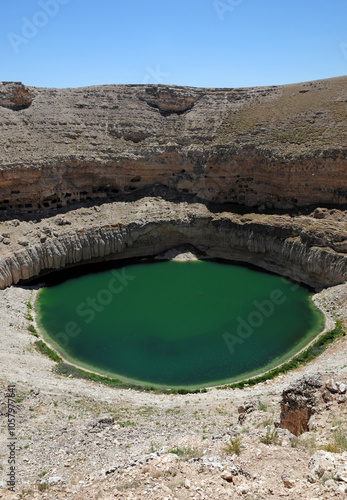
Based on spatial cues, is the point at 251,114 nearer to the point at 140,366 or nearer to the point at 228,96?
the point at 228,96

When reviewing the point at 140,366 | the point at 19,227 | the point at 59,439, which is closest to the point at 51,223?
the point at 19,227

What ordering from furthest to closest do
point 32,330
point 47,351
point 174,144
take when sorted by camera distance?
point 174,144, point 32,330, point 47,351

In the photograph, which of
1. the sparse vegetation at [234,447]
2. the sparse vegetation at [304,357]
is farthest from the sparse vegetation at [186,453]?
the sparse vegetation at [304,357]


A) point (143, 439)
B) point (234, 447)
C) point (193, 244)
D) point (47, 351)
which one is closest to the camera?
point (234, 447)

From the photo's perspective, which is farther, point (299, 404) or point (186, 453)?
point (299, 404)

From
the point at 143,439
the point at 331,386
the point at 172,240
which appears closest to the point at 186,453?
the point at 143,439

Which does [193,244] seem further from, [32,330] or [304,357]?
[304,357]

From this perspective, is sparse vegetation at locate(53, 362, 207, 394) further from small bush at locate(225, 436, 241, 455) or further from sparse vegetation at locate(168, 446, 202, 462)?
small bush at locate(225, 436, 241, 455)

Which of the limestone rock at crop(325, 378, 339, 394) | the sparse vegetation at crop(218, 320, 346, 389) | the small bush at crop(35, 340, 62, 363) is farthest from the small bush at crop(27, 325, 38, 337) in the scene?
the limestone rock at crop(325, 378, 339, 394)
